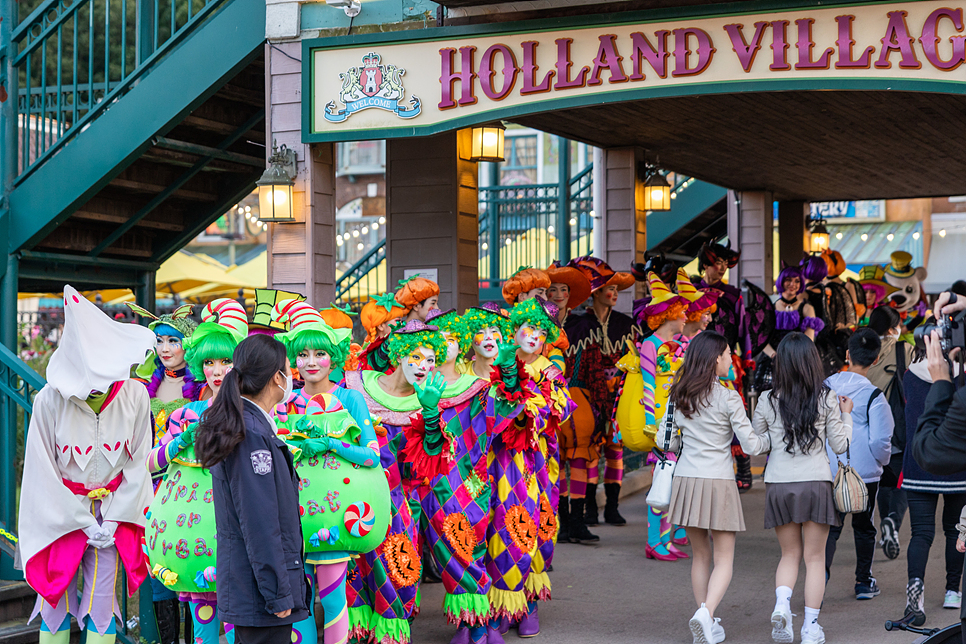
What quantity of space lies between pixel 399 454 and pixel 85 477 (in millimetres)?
1628

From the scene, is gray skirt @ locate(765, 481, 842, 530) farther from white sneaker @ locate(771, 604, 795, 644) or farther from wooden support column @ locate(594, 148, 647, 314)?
wooden support column @ locate(594, 148, 647, 314)

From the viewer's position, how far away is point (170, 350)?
616cm

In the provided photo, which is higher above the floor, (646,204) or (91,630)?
(646,204)

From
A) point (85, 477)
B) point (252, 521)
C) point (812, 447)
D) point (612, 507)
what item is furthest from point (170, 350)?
point (612, 507)

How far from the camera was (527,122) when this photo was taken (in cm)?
925

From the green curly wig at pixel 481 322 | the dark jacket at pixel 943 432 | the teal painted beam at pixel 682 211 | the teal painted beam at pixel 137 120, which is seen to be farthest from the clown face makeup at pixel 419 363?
the teal painted beam at pixel 682 211

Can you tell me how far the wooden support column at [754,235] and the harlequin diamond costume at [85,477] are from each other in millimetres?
11097

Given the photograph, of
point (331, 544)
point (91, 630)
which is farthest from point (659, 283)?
point (91, 630)

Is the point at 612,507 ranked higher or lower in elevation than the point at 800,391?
lower

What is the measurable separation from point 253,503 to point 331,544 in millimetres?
1037

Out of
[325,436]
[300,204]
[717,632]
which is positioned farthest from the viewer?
[300,204]

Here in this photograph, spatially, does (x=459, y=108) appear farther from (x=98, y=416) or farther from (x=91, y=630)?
(x=91, y=630)

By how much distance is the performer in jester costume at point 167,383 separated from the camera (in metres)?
5.85

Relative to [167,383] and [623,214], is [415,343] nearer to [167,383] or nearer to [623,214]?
[167,383]
